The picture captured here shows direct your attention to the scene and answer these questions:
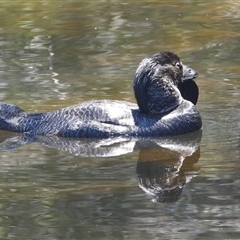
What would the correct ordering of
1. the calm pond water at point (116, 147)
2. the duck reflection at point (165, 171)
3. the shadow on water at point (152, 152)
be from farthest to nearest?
1. the shadow on water at point (152, 152)
2. the duck reflection at point (165, 171)
3. the calm pond water at point (116, 147)

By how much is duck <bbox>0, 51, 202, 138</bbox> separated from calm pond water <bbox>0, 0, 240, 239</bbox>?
133 mm

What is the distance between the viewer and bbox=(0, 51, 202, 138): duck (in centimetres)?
1091

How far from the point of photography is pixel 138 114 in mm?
11094

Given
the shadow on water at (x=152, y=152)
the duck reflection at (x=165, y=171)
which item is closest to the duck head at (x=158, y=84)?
the shadow on water at (x=152, y=152)

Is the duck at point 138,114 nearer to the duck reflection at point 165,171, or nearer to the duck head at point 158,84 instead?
the duck head at point 158,84

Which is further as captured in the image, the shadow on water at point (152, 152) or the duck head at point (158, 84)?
the duck head at point (158, 84)

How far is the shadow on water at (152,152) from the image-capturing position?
9069mm

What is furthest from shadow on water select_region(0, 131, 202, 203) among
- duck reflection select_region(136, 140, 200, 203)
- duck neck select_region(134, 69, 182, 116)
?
duck neck select_region(134, 69, 182, 116)

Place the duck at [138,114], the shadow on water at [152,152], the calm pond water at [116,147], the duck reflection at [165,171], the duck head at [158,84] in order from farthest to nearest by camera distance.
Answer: the duck head at [158,84]
the duck at [138,114]
the shadow on water at [152,152]
the duck reflection at [165,171]
the calm pond water at [116,147]

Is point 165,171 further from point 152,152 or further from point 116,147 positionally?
point 116,147

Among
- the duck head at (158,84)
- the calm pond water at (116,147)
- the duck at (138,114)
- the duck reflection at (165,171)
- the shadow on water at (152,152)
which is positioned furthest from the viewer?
the duck head at (158,84)

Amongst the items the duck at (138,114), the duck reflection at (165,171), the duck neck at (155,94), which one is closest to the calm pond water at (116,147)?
the duck reflection at (165,171)

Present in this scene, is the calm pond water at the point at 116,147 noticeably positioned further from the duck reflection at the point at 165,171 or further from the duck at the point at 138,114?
the duck at the point at 138,114

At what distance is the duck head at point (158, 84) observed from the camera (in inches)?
438
